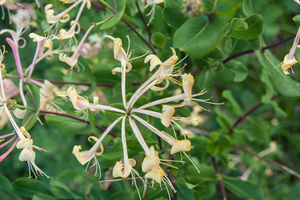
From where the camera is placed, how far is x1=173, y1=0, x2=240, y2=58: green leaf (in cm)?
50

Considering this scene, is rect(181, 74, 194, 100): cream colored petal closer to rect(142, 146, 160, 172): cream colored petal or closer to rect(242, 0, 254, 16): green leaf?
rect(142, 146, 160, 172): cream colored petal

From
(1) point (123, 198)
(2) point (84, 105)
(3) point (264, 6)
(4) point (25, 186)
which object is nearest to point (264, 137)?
(1) point (123, 198)

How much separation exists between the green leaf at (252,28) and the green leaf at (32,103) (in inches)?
21.9

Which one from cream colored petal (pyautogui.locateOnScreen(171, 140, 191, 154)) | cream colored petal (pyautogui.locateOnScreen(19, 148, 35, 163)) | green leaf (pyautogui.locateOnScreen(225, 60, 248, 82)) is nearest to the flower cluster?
cream colored petal (pyautogui.locateOnScreen(171, 140, 191, 154))

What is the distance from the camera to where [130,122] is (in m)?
0.59

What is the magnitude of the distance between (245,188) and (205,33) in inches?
27.4

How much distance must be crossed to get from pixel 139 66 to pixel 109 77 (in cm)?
22

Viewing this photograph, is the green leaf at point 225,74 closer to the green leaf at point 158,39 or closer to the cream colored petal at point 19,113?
the green leaf at point 158,39

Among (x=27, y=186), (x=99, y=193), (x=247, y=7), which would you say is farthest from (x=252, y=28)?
(x=27, y=186)

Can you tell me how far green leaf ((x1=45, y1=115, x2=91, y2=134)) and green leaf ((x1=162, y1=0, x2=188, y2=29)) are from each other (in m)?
0.41

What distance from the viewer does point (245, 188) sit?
94 centimetres

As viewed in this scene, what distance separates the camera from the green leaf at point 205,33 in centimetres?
50

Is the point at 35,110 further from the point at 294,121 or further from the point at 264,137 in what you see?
the point at 294,121

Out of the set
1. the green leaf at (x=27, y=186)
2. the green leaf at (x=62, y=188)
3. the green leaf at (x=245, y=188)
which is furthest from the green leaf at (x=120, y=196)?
the green leaf at (x=245, y=188)
